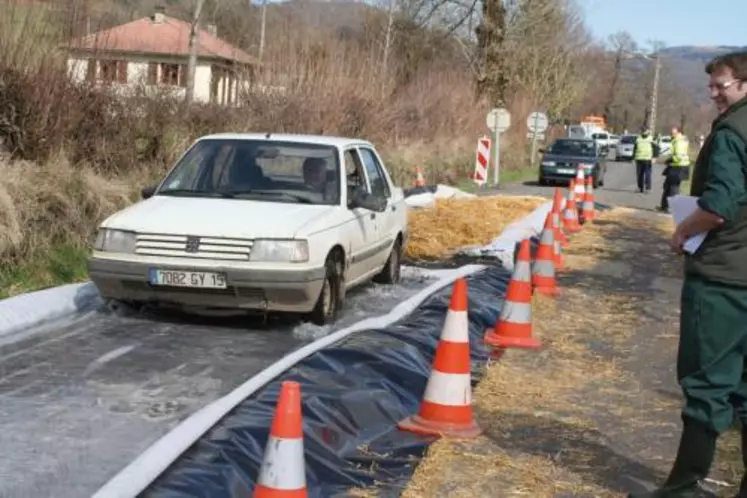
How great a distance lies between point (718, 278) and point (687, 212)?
A: 1.29ft

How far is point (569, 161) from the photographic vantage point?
34.9 metres

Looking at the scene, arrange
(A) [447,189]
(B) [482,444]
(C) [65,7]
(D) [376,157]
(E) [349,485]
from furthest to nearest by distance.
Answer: (A) [447,189] < (C) [65,7] < (D) [376,157] < (B) [482,444] < (E) [349,485]

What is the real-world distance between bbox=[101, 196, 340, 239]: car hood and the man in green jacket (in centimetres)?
403

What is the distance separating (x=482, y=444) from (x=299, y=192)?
155 inches

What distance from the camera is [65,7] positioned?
11906mm

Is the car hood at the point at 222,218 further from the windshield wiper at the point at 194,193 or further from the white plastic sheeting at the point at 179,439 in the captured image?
the white plastic sheeting at the point at 179,439

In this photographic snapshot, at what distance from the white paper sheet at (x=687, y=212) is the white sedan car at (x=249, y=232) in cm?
374

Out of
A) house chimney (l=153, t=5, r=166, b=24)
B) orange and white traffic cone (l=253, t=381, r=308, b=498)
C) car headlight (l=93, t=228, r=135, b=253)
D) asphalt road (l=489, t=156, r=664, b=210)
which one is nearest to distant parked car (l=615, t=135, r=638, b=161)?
asphalt road (l=489, t=156, r=664, b=210)

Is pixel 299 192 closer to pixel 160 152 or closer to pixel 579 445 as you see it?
pixel 579 445

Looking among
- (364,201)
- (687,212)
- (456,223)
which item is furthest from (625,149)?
(687,212)

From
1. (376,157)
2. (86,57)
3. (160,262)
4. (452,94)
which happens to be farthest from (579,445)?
(452,94)

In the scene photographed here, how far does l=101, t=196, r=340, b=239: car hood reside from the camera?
25.3ft

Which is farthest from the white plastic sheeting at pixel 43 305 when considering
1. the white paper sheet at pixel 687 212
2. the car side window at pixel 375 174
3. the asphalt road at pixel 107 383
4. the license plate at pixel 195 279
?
the white paper sheet at pixel 687 212

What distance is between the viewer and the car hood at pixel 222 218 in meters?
7.71
